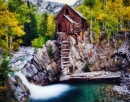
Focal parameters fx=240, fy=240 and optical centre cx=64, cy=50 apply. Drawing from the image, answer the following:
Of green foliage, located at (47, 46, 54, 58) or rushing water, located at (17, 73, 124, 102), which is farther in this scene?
green foliage, located at (47, 46, 54, 58)

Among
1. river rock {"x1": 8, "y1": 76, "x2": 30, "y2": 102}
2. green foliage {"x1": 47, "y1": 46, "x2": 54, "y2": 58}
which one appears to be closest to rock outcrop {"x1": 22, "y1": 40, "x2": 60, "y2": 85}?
green foliage {"x1": 47, "y1": 46, "x2": 54, "y2": 58}

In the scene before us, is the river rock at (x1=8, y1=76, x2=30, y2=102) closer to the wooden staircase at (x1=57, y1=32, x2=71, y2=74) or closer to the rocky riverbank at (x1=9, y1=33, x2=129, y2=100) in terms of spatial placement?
the rocky riverbank at (x1=9, y1=33, x2=129, y2=100)

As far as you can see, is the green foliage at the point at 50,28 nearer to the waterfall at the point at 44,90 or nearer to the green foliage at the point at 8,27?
the green foliage at the point at 8,27

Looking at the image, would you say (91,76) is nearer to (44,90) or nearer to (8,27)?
(44,90)

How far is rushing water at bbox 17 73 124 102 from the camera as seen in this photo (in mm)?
35531

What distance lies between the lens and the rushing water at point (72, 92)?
3553 cm

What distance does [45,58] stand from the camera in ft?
146

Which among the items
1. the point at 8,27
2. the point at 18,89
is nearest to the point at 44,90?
the point at 18,89

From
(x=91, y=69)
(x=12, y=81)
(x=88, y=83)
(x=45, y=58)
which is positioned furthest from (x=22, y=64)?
(x=91, y=69)

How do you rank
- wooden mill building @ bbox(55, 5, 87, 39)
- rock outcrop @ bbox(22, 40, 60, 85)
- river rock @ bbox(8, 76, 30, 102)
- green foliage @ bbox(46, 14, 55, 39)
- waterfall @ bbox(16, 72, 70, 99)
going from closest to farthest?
river rock @ bbox(8, 76, 30, 102), waterfall @ bbox(16, 72, 70, 99), rock outcrop @ bbox(22, 40, 60, 85), wooden mill building @ bbox(55, 5, 87, 39), green foliage @ bbox(46, 14, 55, 39)

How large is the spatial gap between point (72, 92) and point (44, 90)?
15.4 ft

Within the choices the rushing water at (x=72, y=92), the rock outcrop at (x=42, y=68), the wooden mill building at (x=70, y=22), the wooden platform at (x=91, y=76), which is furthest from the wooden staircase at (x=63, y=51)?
the rushing water at (x=72, y=92)

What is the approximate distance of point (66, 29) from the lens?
53469mm

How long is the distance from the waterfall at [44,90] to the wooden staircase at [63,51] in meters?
5.49
